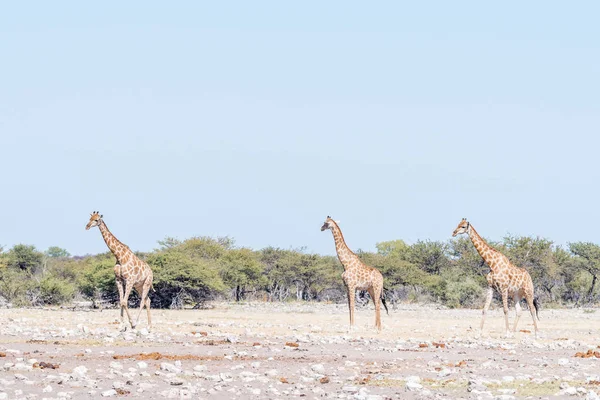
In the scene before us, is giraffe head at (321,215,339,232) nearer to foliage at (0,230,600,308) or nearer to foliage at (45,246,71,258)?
foliage at (0,230,600,308)

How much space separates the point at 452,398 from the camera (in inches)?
556

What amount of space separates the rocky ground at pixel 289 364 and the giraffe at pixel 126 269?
0.90 meters

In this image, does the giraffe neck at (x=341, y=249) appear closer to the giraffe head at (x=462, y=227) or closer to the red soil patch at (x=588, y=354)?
the giraffe head at (x=462, y=227)

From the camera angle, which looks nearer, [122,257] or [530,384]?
[530,384]

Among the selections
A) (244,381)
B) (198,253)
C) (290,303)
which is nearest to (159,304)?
(290,303)

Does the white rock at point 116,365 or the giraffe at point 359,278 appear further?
the giraffe at point 359,278

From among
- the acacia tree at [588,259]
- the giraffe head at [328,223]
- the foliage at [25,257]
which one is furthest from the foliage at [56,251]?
the giraffe head at [328,223]

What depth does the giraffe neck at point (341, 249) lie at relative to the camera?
26.2 metres

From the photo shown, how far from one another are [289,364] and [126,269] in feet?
25.4

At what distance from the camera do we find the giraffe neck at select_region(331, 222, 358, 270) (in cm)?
2616

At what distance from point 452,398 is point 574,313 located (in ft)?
103

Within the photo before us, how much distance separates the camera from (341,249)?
2641 centimetres

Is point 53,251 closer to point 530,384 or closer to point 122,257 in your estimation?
point 122,257

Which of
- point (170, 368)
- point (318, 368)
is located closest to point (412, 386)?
point (318, 368)
